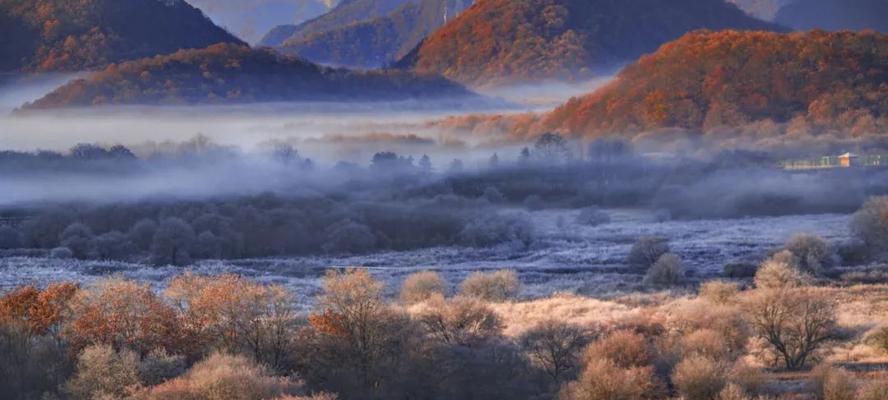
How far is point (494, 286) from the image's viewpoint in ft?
258

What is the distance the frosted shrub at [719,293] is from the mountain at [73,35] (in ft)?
382

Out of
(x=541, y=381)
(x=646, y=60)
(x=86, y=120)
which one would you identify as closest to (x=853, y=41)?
(x=646, y=60)

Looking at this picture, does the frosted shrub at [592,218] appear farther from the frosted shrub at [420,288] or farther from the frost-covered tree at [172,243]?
the frosted shrub at [420,288]

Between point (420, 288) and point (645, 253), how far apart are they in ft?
110

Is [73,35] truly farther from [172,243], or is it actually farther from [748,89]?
[748,89]

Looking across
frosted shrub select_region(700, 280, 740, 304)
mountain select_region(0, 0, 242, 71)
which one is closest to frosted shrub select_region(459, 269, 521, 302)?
frosted shrub select_region(700, 280, 740, 304)

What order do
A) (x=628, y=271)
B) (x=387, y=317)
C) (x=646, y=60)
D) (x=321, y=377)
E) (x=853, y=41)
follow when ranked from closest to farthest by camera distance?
(x=321, y=377)
(x=387, y=317)
(x=628, y=271)
(x=853, y=41)
(x=646, y=60)

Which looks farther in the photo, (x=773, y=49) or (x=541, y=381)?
(x=773, y=49)

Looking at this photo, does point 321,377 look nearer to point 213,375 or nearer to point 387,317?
point 387,317

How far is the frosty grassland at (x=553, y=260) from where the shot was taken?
289 ft

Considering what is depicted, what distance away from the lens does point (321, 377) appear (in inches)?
1791

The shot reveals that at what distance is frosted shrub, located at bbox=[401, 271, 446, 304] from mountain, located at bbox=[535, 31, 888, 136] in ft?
317

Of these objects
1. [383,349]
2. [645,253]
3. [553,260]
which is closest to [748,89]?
[553,260]

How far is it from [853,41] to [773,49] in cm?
1229
